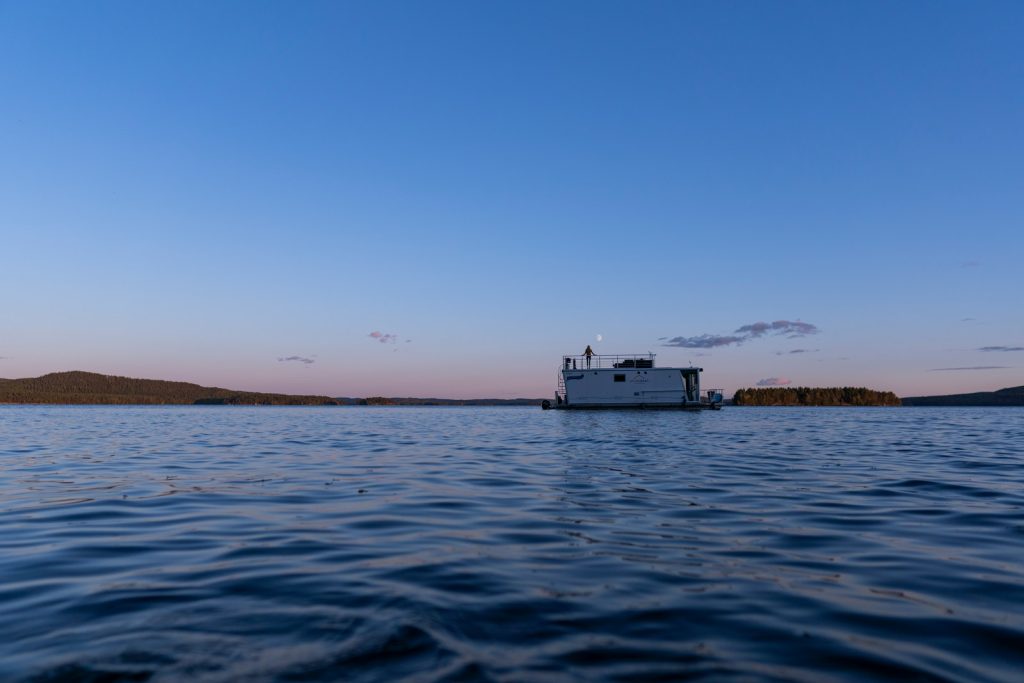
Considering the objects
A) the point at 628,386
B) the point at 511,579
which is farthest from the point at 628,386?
the point at 511,579

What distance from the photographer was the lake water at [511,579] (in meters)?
3.90

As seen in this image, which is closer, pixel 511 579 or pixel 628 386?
pixel 511 579

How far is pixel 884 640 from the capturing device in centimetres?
430

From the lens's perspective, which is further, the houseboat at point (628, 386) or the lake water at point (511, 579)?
the houseboat at point (628, 386)

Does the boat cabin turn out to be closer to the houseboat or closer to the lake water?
the houseboat

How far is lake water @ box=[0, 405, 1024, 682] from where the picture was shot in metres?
3.90

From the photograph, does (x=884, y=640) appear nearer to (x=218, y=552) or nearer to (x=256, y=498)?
(x=218, y=552)

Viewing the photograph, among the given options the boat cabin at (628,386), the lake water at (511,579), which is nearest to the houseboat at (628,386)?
the boat cabin at (628,386)

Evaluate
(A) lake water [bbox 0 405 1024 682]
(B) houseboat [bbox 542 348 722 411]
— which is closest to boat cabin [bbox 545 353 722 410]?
(B) houseboat [bbox 542 348 722 411]

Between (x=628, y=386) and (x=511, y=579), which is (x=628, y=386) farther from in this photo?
(x=511, y=579)

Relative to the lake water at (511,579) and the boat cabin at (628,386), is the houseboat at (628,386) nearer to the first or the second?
the boat cabin at (628,386)

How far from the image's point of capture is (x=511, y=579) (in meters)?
5.75

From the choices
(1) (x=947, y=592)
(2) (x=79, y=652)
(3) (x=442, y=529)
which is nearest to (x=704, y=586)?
(1) (x=947, y=592)

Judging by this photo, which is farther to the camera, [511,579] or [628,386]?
[628,386]
